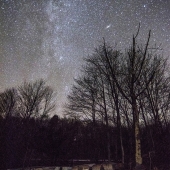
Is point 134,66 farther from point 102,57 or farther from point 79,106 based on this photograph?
point 79,106

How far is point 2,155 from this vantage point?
17.8 meters

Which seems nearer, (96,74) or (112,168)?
(112,168)

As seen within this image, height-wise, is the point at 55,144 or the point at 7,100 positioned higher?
the point at 7,100

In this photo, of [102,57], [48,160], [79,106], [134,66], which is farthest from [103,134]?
[134,66]

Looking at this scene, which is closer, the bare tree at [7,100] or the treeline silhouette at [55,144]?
the treeline silhouette at [55,144]

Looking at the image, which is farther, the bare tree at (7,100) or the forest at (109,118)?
the bare tree at (7,100)

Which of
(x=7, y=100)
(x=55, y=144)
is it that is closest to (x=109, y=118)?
(x=55, y=144)

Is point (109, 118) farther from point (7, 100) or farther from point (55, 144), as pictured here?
point (7, 100)

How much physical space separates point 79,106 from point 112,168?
946 centimetres

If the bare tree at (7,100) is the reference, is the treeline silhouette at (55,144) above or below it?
below

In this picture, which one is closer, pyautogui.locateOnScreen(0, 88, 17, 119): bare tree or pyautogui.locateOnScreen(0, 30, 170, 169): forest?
pyautogui.locateOnScreen(0, 30, 170, 169): forest

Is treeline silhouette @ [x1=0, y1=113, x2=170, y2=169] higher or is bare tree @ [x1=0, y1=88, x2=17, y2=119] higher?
bare tree @ [x1=0, y1=88, x2=17, y2=119]

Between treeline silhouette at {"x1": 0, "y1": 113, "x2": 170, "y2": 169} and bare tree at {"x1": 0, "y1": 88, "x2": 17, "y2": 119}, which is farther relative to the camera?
bare tree at {"x1": 0, "y1": 88, "x2": 17, "y2": 119}

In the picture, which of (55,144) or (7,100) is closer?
(55,144)
